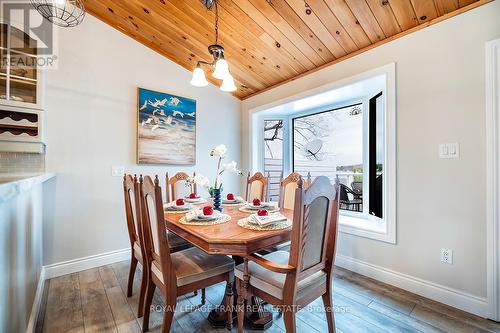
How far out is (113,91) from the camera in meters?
2.72

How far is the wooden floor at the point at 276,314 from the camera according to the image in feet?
5.27

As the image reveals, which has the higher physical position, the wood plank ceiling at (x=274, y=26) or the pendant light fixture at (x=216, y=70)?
the wood plank ceiling at (x=274, y=26)

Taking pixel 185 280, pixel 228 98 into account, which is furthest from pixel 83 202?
pixel 228 98

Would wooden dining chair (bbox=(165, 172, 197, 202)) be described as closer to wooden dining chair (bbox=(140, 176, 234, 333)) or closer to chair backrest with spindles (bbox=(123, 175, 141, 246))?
chair backrest with spindles (bbox=(123, 175, 141, 246))

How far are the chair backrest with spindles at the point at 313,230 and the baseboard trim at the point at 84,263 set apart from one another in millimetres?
2390

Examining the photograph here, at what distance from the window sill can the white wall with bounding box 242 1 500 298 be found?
0.23 ft

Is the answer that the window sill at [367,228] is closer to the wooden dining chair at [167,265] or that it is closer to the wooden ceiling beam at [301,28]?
the wooden dining chair at [167,265]

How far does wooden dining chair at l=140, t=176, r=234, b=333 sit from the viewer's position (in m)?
1.32

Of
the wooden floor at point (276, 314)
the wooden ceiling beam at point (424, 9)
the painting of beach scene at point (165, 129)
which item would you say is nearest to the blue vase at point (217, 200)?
the wooden floor at point (276, 314)

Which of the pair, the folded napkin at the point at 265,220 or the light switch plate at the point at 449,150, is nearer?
the folded napkin at the point at 265,220

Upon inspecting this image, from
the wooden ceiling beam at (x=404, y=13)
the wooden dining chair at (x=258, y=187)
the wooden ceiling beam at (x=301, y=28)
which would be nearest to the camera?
the wooden ceiling beam at (x=404, y=13)

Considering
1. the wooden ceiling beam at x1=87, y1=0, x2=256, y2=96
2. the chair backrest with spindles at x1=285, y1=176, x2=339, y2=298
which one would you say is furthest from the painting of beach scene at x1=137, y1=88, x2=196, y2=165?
the chair backrest with spindles at x1=285, y1=176, x2=339, y2=298

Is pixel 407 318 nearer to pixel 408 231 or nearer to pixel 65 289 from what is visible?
pixel 408 231

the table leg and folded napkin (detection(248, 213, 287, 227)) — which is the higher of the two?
folded napkin (detection(248, 213, 287, 227))
